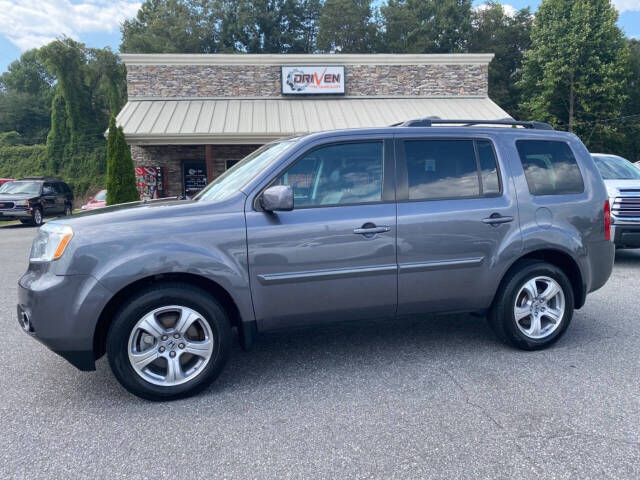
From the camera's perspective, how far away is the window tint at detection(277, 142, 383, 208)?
3.60 m

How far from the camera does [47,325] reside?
10.2 feet

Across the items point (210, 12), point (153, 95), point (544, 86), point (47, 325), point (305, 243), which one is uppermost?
point (210, 12)

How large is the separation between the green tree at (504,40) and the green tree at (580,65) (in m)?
6.18

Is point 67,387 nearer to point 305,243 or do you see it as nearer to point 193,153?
point 305,243

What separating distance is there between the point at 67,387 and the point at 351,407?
210cm

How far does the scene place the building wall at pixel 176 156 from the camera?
58.9 feet

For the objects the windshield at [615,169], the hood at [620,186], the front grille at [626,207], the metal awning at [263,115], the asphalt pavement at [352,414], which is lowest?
the asphalt pavement at [352,414]

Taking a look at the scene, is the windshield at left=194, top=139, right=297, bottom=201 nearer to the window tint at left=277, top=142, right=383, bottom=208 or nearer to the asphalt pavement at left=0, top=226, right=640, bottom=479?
the window tint at left=277, top=142, right=383, bottom=208

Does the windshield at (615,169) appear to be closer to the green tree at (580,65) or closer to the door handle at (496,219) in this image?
the door handle at (496,219)

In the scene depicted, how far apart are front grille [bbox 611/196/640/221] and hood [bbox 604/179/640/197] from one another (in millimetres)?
117

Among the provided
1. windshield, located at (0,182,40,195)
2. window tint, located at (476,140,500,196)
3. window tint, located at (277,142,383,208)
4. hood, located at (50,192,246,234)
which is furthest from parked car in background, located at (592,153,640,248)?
windshield, located at (0,182,40,195)

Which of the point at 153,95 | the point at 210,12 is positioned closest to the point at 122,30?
the point at 210,12

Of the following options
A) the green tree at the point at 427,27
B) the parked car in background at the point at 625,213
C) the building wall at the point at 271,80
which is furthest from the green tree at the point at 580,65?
the parked car in background at the point at 625,213

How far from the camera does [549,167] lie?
4211 mm
